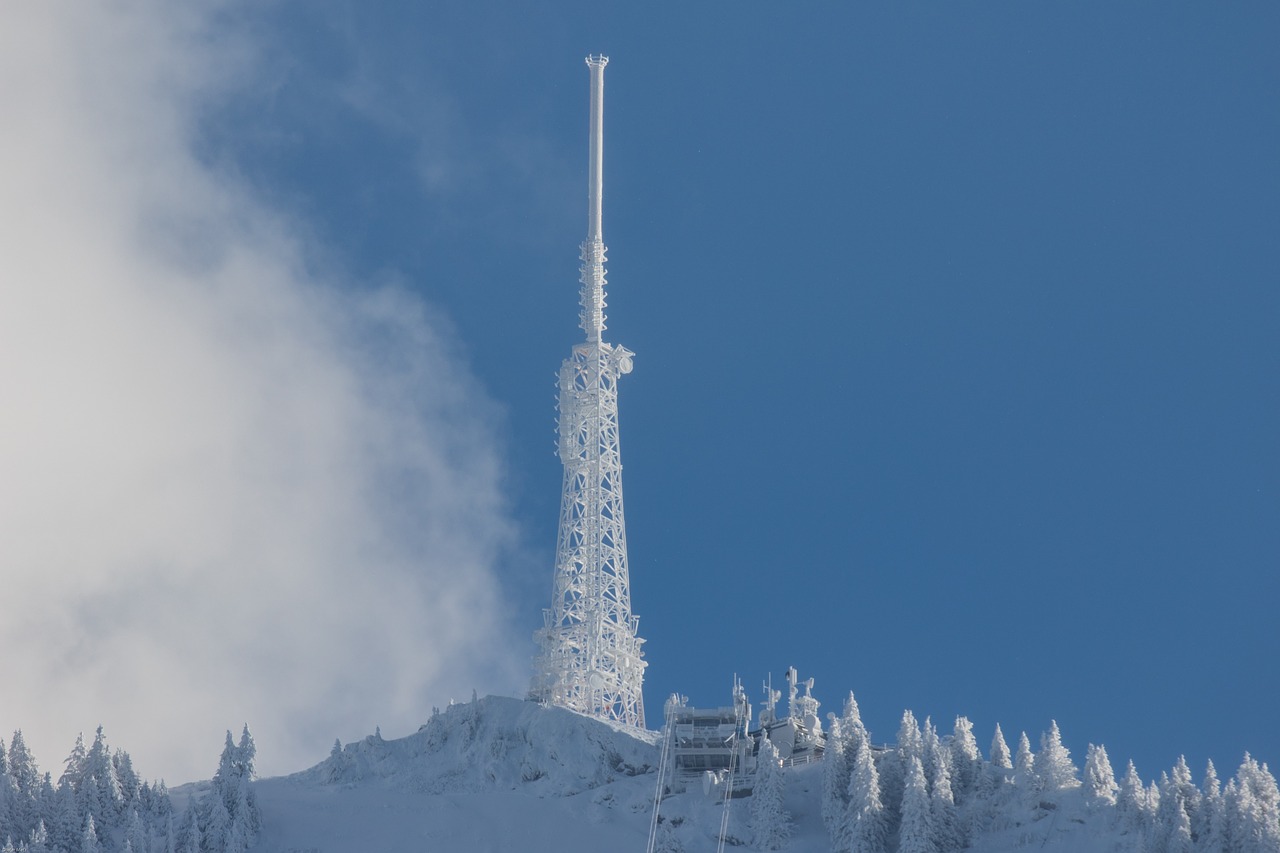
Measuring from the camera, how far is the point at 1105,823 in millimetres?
130875

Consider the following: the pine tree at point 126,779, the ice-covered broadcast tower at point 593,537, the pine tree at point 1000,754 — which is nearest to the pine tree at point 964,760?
the pine tree at point 1000,754

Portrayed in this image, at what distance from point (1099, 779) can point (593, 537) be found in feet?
149

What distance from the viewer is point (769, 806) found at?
141m

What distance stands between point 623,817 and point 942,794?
74.9 feet

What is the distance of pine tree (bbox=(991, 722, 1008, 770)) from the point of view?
140000 mm

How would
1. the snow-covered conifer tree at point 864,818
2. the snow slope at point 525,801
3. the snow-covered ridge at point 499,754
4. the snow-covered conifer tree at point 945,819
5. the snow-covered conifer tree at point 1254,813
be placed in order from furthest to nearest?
the snow-covered ridge at point 499,754 → the snow slope at point 525,801 → the snow-covered conifer tree at point 864,818 → the snow-covered conifer tree at point 945,819 → the snow-covered conifer tree at point 1254,813

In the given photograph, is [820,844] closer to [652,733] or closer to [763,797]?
[763,797]

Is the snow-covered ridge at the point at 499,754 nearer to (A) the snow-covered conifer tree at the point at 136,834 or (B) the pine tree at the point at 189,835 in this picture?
(B) the pine tree at the point at 189,835

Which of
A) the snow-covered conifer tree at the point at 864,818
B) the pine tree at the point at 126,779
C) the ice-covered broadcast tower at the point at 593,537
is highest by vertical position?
the ice-covered broadcast tower at the point at 593,537

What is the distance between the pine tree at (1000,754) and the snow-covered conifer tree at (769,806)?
44.7 feet

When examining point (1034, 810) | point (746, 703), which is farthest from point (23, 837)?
point (1034, 810)

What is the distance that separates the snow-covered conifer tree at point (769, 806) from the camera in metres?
140

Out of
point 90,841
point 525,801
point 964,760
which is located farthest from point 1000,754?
point 90,841

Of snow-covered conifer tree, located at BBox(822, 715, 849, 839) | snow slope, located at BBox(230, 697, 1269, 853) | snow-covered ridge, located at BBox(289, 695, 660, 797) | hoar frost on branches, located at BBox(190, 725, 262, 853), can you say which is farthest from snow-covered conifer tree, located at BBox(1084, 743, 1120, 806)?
hoar frost on branches, located at BBox(190, 725, 262, 853)
